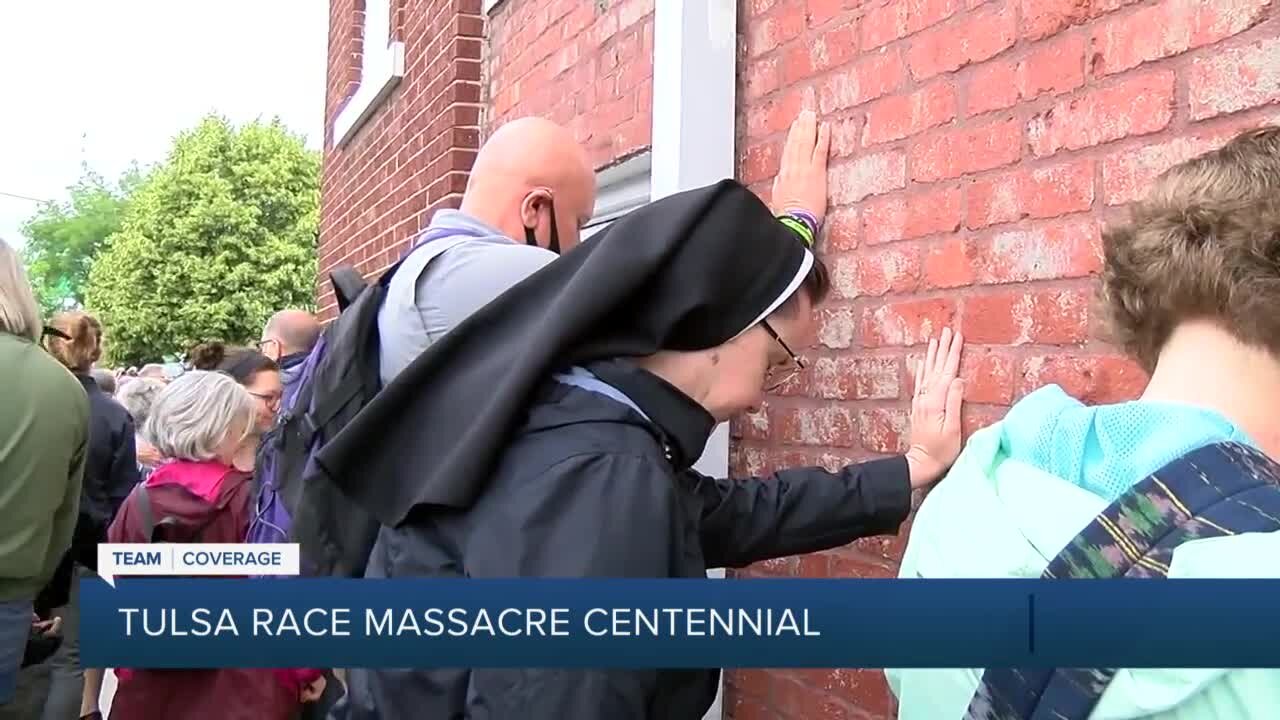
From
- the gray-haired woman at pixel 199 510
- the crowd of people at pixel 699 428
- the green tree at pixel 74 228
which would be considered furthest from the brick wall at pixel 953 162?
the green tree at pixel 74 228

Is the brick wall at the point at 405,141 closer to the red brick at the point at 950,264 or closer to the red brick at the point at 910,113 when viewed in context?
the red brick at the point at 910,113

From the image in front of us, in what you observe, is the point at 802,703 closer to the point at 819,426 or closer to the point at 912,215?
the point at 819,426

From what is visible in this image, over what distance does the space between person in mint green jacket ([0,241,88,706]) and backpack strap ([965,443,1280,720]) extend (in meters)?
2.71

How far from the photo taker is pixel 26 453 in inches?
122

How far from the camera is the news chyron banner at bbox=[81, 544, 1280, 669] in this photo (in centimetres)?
123

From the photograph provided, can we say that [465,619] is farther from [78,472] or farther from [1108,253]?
[78,472]

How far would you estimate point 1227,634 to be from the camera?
107 cm

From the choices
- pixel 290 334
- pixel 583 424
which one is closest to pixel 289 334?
pixel 290 334

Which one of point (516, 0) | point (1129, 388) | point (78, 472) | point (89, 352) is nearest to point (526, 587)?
point (1129, 388)

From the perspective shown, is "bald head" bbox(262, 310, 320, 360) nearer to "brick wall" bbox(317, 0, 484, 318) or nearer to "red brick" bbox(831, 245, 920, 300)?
"brick wall" bbox(317, 0, 484, 318)

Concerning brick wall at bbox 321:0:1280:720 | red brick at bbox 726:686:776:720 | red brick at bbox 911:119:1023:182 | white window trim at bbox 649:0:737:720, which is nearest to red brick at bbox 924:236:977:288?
brick wall at bbox 321:0:1280:720

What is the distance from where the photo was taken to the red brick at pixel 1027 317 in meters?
1.95

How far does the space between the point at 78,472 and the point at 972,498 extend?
2.84m

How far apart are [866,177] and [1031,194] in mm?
541
